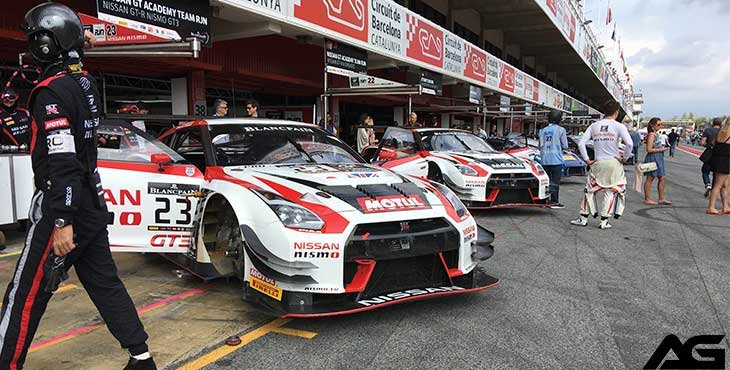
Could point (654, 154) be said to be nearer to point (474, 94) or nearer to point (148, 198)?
point (474, 94)

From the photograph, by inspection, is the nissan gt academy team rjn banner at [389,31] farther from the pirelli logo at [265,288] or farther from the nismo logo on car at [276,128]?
the pirelli logo at [265,288]

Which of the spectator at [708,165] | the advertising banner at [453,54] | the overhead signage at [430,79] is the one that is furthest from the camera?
the advertising banner at [453,54]

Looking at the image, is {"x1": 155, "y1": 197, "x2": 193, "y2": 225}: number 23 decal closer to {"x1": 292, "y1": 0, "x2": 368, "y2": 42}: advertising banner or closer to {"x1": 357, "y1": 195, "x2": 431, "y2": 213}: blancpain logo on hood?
{"x1": 357, "y1": 195, "x2": 431, "y2": 213}: blancpain logo on hood

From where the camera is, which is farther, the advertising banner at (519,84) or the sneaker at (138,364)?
the advertising banner at (519,84)

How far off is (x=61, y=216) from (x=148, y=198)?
1.75 m

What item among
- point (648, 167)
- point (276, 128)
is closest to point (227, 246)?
point (276, 128)

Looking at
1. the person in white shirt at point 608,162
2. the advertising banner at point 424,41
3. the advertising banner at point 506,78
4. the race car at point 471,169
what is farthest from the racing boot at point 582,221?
the advertising banner at point 506,78

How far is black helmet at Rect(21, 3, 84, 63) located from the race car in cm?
582

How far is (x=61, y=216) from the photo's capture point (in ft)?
7.38

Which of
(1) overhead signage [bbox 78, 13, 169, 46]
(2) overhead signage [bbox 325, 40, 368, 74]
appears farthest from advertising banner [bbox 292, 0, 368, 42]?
(1) overhead signage [bbox 78, 13, 169, 46]

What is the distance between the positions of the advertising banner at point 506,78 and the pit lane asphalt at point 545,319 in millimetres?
15756

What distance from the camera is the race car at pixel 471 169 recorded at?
7.45m

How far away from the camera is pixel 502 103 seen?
19.6m

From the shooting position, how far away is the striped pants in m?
2.31
